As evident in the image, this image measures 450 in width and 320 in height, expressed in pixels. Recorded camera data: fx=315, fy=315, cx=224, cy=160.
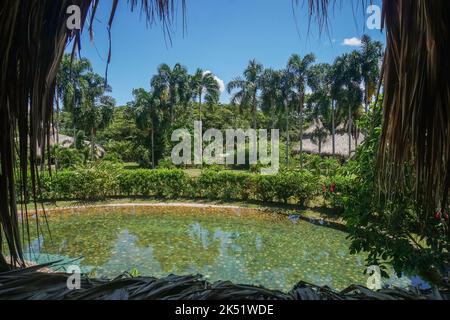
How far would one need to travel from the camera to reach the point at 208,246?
873 cm

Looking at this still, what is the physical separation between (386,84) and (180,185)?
1418cm

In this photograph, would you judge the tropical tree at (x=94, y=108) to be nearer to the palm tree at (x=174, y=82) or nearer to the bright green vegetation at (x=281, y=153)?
the bright green vegetation at (x=281, y=153)

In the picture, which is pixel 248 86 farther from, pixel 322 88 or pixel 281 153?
pixel 281 153

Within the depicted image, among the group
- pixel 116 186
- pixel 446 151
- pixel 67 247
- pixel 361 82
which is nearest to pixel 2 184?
pixel 446 151

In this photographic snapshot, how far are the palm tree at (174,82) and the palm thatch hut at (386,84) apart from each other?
98.8 ft

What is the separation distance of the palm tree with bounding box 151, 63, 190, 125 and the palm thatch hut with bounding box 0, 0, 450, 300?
3011cm

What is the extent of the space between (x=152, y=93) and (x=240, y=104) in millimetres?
8660

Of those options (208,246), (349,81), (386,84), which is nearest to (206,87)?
(349,81)

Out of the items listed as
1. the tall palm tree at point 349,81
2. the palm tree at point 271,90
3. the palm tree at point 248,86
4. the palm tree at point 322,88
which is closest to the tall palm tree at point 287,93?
the palm tree at point 271,90

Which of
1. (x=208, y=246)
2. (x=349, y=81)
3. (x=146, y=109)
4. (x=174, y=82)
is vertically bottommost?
(x=208, y=246)

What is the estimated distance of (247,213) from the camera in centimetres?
1261

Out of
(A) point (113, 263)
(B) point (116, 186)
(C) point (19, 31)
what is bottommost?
(A) point (113, 263)

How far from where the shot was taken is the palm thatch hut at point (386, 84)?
2.83 feet
